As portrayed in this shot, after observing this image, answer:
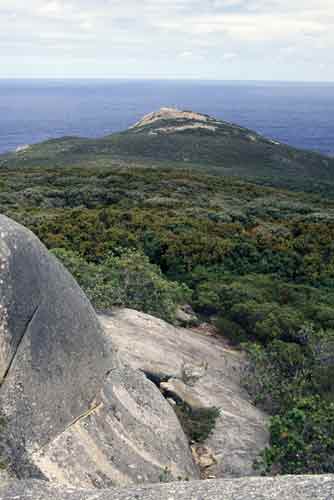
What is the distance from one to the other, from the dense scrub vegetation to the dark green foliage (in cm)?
115

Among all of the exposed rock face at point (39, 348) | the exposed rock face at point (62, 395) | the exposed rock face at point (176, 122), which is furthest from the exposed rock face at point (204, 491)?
the exposed rock face at point (176, 122)

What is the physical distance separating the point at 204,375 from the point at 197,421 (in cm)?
163

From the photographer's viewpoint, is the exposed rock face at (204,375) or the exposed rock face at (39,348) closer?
the exposed rock face at (39,348)

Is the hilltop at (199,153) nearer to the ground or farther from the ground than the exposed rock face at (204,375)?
farther from the ground

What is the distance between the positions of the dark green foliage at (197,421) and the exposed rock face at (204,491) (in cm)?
255

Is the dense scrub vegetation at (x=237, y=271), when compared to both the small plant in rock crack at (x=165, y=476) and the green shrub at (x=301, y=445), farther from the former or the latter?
the small plant in rock crack at (x=165, y=476)

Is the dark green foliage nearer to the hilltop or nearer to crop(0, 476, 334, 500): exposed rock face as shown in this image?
crop(0, 476, 334, 500): exposed rock face

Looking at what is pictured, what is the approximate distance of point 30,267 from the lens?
695 centimetres

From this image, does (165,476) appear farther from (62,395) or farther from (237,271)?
(237,271)

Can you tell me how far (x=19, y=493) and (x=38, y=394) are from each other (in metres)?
1.34

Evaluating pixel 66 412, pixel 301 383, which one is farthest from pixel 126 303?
pixel 66 412

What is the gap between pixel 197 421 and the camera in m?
8.71

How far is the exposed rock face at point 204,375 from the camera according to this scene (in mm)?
8477

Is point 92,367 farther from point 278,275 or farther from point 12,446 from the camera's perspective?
point 278,275
